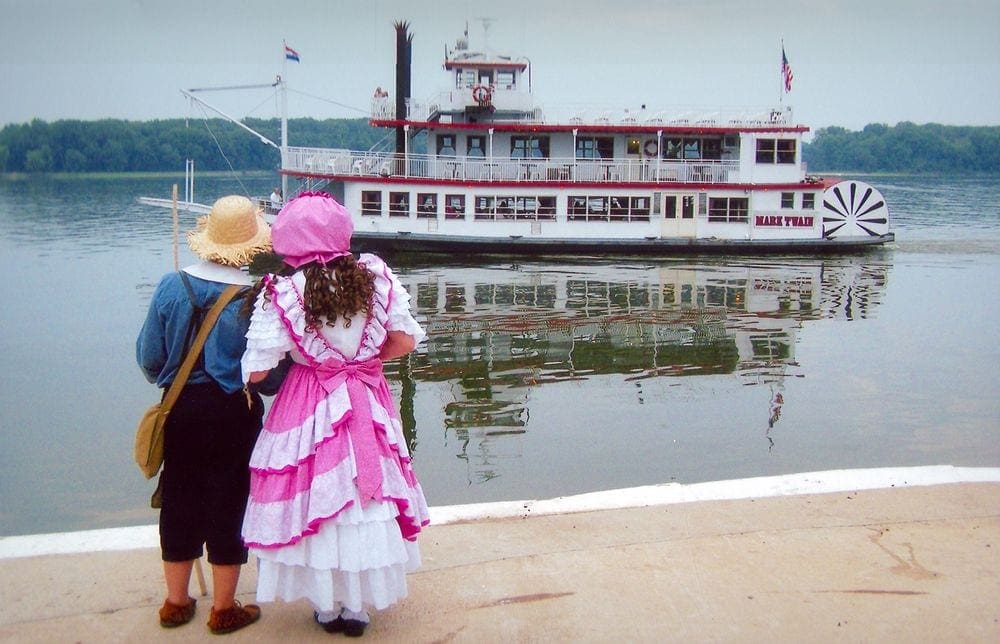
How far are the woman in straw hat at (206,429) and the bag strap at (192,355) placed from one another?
23 mm

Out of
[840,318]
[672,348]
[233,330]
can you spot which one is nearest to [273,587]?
[233,330]

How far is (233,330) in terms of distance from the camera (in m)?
3.27

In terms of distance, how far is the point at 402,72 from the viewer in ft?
94.4

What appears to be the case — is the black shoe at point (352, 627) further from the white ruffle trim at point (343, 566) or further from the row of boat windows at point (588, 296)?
the row of boat windows at point (588, 296)

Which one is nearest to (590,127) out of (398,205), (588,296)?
(398,205)

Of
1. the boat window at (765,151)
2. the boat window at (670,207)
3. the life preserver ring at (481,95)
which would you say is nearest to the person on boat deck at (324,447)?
the boat window at (670,207)

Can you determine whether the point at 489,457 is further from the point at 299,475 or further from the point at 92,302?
the point at 92,302

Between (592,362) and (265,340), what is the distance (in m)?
9.10

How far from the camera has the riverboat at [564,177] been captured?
25453 millimetres

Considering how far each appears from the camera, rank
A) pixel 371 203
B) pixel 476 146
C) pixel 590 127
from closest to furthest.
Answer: pixel 371 203 < pixel 590 127 < pixel 476 146

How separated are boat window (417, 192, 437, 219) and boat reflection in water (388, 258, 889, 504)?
2817 millimetres

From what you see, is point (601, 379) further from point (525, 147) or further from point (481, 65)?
point (481, 65)

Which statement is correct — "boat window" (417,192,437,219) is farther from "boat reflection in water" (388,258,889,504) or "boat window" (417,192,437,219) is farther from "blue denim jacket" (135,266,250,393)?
"blue denim jacket" (135,266,250,393)

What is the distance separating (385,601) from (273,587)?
36cm
